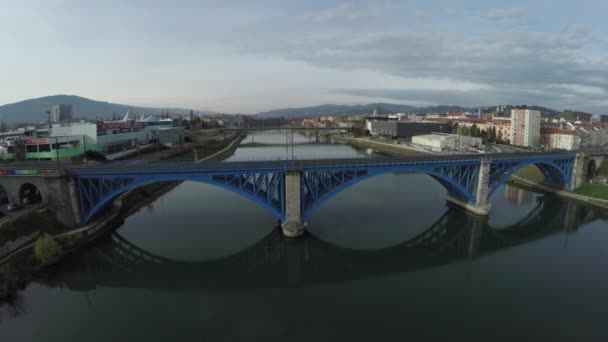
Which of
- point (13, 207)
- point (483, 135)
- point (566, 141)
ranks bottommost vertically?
point (13, 207)

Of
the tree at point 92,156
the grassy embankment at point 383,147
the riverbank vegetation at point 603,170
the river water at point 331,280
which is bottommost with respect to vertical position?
the river water at point 331,280

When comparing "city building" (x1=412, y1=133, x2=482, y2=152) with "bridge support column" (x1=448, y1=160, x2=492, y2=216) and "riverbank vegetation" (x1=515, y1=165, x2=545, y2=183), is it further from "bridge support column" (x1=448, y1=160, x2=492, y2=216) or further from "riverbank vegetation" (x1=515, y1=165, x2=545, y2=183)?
"bridge support column" (x1=448, y1=160, x2=492, y2=216)

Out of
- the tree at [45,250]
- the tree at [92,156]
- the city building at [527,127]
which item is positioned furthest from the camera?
the city building at [527,127]

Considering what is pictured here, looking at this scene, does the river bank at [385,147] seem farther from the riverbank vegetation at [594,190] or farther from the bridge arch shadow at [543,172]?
the riverbank vegetation at [594,190]

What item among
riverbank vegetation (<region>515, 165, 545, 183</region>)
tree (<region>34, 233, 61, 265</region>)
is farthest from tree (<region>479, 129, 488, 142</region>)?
tree (<region>34, 233, 61, 265</region>)

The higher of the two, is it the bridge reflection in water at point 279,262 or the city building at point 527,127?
the city building at point 527,127

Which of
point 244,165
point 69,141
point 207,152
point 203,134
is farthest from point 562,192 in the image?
point 203,134

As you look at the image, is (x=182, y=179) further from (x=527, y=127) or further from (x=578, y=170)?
(x=527, y=127)

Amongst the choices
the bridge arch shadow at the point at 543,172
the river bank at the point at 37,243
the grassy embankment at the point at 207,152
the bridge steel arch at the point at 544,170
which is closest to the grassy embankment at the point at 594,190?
the bridge steel arch at the point at 544,170
